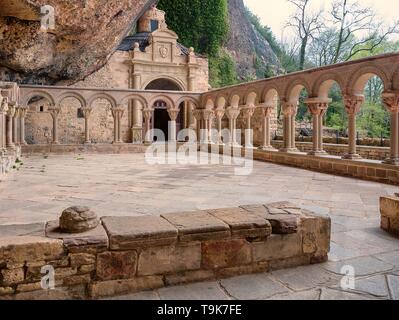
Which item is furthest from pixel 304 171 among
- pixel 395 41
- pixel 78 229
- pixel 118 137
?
pixel 395 41

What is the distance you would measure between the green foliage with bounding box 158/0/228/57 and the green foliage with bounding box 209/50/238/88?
69cm

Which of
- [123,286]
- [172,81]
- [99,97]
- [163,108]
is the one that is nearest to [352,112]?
[123,286]

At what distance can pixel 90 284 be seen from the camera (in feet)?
7.08

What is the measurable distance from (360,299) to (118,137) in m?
12.1

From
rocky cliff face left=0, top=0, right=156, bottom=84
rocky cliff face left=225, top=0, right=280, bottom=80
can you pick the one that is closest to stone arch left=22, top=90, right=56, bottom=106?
rocky cliff face left=0, top=0, right=156, bottom=84

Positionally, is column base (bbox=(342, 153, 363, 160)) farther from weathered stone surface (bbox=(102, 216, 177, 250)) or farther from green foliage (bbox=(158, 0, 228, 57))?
green foliage (bbox=(158, 0, 228, 57))

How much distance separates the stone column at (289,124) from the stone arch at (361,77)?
6.96 ft

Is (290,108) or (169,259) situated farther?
(290,108)

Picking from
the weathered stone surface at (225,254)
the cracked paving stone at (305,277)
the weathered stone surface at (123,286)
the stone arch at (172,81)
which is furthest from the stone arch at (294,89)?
the stone arch at (172,81)

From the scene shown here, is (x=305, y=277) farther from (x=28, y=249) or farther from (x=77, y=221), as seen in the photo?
(x=28, y=249)

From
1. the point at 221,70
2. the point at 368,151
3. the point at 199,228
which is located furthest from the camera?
the point at 221,70

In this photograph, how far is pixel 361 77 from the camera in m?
7.33

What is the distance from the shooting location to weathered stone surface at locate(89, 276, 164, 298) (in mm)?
2166

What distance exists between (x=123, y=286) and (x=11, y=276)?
63cm
